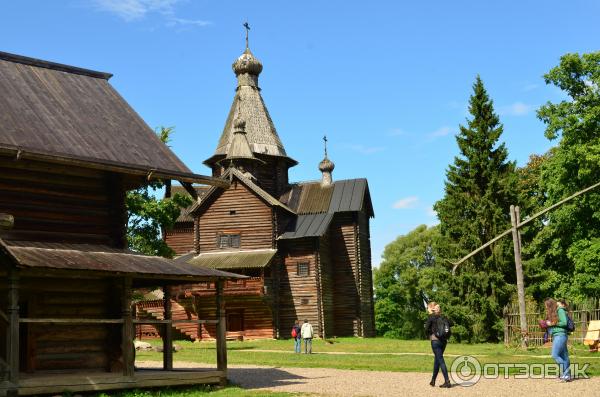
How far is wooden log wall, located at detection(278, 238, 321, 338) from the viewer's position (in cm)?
4788

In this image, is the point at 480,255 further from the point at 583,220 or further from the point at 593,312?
the point at 593,312

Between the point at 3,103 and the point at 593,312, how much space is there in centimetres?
2196

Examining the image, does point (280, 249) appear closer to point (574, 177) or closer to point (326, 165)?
point (326, 165)

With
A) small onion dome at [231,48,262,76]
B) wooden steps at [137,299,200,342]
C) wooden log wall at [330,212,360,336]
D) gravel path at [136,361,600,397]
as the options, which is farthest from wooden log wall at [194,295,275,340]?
gravel path at [136,361,600,397]

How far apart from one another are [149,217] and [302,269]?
12.4m

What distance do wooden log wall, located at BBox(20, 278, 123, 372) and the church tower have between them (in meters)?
33.9

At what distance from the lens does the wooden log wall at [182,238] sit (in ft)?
179

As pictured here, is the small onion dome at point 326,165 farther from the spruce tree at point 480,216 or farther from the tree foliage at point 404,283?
the tree foliage at point 404,283

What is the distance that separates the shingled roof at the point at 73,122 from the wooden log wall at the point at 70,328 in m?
3.06

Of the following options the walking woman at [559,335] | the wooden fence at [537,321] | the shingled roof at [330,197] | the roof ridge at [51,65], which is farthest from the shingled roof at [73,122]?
the shingled roof at [330,197]

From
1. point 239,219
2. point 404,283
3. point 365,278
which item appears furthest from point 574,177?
point 404,283

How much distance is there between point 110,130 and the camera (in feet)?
63.8

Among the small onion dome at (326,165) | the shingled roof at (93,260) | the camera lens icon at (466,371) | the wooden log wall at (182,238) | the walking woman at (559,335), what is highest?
the small onion dome at (326,165)

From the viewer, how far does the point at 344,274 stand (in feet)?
167
